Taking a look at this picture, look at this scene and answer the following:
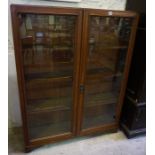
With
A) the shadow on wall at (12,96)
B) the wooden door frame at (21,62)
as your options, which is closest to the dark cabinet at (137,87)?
the wooden door frame at (21,62)

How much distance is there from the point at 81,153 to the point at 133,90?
911 millimetres

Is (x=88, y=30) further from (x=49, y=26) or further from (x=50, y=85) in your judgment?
(x=50, y=85)

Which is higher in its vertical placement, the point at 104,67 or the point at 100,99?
the point at 104,67

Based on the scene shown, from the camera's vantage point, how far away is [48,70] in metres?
1.61

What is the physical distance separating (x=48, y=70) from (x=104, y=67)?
0.62 meters

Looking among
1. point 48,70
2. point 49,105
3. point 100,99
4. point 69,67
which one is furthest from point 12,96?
point 100,99

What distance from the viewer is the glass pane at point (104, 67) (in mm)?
1577

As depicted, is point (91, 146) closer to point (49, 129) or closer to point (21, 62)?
point (49, 129)

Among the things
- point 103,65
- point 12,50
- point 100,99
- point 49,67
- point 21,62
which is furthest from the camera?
point 100,99

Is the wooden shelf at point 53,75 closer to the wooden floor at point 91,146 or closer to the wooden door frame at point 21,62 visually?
the wooden door frame at point 21,62

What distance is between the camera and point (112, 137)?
2.00 m
